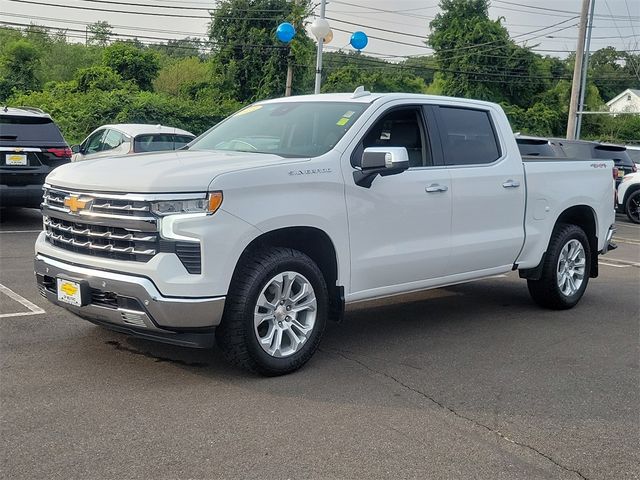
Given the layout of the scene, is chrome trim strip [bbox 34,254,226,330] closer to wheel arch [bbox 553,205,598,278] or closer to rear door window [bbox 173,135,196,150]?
wheel arch [bbox 553,205,598,278]

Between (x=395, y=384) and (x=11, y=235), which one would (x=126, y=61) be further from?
(x=395, y=384)

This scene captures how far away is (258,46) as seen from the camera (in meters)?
45.8

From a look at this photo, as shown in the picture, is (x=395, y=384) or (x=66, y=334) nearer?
(x=395, y=384)

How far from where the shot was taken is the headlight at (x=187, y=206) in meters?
4.42

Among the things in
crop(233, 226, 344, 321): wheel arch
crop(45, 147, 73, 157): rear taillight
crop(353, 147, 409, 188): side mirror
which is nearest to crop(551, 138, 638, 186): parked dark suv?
crop(45, 147, 73, 157): rear taillight

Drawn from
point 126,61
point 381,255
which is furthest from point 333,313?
point 126,61

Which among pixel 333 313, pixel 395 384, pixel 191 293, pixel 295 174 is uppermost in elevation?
pixel 295 174

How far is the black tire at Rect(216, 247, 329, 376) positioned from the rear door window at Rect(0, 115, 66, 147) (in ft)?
24.7

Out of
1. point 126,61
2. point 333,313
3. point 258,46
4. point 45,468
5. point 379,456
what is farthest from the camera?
point 258,46

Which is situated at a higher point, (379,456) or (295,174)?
(295,174)

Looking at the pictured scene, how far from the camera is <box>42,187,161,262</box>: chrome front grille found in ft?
14.5

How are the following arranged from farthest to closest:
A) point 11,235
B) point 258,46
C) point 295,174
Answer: point 258,46, point 11,235, point 295,174

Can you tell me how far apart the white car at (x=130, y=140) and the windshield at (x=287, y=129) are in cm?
739

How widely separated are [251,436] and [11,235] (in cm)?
792
